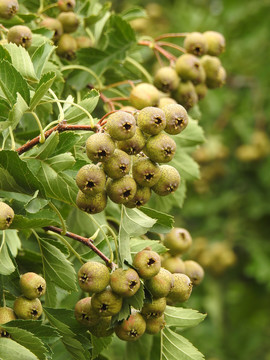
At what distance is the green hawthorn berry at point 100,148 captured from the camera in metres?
1.67

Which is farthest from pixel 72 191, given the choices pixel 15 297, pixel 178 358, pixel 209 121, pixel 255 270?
pixel 209 121

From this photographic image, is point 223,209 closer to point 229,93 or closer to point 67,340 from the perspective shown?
point 229,93

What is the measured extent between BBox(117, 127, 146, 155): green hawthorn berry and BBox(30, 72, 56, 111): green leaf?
250 mm

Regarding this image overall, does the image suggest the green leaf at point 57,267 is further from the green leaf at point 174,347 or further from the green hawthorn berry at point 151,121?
the green hawthorn berry at point 151,121

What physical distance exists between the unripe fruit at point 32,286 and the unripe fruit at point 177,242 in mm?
616

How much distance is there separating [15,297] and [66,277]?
163 mm

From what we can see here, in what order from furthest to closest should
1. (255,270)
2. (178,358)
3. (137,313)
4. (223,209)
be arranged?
(223,209)
(255,270)
(178,358)
(137,313)

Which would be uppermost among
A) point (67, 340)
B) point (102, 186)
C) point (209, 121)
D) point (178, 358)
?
point (102, 186)

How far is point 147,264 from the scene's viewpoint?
1.81 metres

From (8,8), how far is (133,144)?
2.64ft

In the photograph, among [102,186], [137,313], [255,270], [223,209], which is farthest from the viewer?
[223,209]

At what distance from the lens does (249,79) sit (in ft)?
19.3

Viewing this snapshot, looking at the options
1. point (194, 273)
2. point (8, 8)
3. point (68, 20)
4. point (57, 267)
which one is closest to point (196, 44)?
point (68, 20)

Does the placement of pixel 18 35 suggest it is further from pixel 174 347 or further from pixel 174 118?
pixel 174 347
